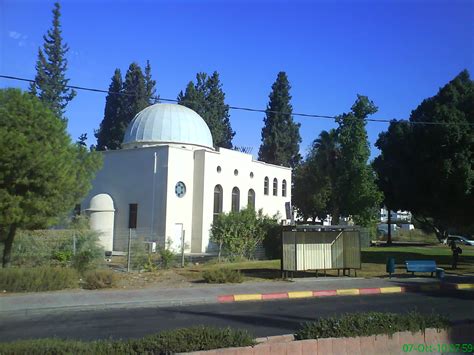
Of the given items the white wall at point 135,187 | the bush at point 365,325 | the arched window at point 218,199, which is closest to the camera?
the bush at point 365,325

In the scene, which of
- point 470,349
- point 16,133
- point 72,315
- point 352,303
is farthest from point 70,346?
point 16,133

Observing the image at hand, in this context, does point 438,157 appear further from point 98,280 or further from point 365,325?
point 365,325

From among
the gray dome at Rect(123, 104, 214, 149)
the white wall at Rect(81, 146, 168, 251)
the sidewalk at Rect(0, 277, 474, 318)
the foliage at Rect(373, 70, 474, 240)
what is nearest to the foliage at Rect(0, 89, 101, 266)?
the sidewalk at Rect(0, 277, 474, 318)

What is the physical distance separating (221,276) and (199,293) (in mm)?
2650

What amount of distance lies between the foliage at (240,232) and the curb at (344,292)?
12.6 m

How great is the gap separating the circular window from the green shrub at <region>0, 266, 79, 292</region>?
20.2 metres

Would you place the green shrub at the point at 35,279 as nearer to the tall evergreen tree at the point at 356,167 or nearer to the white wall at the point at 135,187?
the white wall at the point at 135,187

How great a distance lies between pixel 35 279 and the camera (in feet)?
50.2

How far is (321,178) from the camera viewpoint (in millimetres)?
58000

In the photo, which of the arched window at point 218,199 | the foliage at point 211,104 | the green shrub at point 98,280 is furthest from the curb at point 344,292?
the foliage at point 211,104

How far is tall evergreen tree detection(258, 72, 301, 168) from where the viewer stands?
61.8 m

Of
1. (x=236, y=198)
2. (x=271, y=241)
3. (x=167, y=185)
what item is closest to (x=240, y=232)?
(x=271, y=241)
